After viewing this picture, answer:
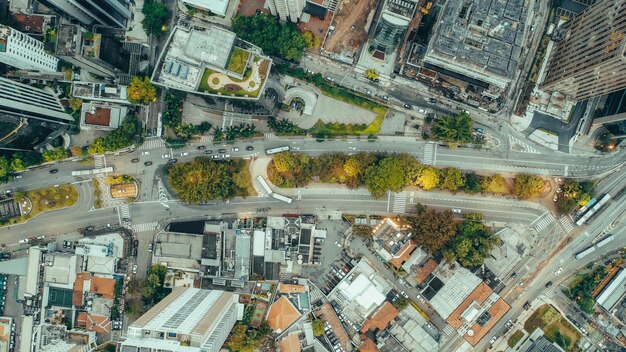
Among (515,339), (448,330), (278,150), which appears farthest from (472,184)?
(278,150)

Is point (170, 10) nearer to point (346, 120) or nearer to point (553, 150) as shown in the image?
point (346, 120)

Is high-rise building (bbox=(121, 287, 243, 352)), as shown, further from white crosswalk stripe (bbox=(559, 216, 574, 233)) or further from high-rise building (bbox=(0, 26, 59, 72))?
white crosswalk stripe (bbox=(559, 216, 574, 233))

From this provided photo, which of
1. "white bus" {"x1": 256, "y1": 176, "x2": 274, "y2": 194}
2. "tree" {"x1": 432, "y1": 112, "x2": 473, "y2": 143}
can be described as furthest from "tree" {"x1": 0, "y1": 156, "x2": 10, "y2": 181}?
"tree" {"x1": 432, "y1": 112, "x2": 473, "y2": 143}

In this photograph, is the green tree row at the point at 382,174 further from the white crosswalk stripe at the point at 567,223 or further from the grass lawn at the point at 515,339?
the grass lawn at the point at 515,339

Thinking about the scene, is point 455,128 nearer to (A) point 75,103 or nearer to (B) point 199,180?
(B) point 199,180

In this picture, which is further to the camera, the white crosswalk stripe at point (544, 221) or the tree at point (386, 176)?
the white crosswalk stripe at point (544, 221)

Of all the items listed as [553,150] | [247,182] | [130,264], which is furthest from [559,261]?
[130,264]

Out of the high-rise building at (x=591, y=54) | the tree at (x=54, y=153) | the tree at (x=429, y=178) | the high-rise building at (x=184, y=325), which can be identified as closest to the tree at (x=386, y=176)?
the tree at (x=429, y=178)
